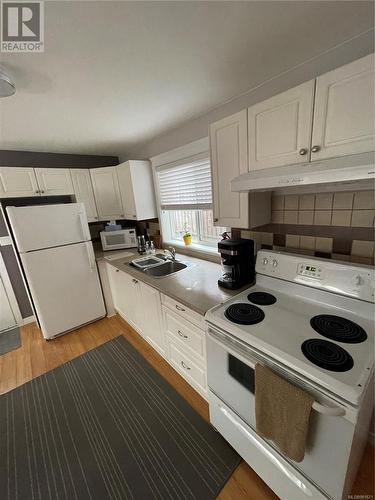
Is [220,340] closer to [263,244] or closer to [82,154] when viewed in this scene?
[263,244]

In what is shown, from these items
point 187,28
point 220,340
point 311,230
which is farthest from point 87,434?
point 187,28

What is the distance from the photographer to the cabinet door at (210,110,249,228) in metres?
1.30

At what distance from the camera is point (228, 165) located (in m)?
1.41

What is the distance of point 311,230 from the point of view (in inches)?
54.4

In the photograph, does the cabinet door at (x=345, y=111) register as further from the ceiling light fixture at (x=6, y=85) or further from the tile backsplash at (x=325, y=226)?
the ceiling light fixture at (x=6, y=85)

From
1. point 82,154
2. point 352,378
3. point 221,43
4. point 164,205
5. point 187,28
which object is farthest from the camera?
point 82,154

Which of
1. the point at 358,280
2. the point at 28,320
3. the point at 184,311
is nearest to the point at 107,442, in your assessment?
the point at 184,311

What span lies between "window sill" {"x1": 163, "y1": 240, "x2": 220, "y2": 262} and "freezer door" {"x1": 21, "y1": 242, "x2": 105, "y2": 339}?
112cm

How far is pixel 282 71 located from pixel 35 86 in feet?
5.13

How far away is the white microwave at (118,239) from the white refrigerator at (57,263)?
0.40 meters

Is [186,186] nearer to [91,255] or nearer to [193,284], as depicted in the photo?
[193,284]

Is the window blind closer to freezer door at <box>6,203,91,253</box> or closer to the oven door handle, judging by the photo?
freezer door at <box>6,203,91,253</box>

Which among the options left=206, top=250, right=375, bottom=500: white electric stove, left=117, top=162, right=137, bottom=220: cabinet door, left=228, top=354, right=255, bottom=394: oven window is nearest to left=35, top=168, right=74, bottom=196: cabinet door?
left=117, top=162, right=137, bottom=220: cabinet door

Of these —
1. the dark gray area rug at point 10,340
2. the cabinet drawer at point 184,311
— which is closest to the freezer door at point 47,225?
the dark gray area rug at point 10,340
